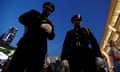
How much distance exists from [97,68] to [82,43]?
0.56 meters

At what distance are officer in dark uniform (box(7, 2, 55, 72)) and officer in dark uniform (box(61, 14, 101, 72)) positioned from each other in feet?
1.25

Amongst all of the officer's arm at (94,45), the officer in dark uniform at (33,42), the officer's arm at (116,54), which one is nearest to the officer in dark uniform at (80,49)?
the officer's arm at (94,45)

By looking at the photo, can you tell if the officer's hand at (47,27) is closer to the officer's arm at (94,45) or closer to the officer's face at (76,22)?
the officer's face at (76,22)

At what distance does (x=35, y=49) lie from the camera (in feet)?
9.32

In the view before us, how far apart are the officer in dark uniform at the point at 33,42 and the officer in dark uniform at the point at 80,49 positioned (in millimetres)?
381

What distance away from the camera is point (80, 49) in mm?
3123

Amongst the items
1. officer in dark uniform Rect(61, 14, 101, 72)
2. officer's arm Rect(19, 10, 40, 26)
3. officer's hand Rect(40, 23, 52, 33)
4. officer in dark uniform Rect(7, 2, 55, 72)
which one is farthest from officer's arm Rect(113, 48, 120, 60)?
officer's arm Rect(19, 10, 40, 26)

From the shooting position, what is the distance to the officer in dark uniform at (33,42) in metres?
2.68

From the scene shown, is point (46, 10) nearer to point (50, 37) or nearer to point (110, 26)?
point (50, 37)

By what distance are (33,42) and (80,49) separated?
84 cm

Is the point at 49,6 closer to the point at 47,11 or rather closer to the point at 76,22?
the point at 47,11

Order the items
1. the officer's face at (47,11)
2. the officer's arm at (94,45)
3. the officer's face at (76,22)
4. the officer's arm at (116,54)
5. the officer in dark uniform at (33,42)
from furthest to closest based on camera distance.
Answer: the officer's arm at (116,54) < the officer's face at (76,22) < the officer's face at (47,11) < the officer's arm at (94,45) < the officer in dark uniform at (33,42)

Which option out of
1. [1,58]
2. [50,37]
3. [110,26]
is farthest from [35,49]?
[110,26]

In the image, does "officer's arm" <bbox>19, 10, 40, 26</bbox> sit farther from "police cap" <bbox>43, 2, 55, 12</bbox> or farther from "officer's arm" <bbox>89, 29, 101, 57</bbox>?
"officer's arm" <bbox>89, 29, 101, 57</bbox>
